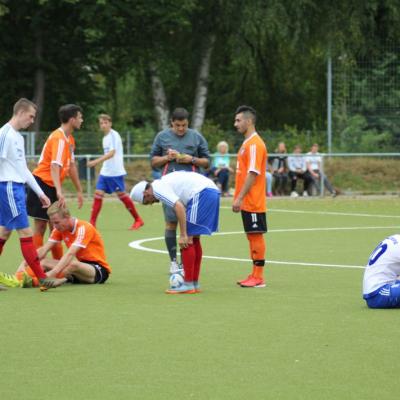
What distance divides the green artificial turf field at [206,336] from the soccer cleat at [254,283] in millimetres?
148

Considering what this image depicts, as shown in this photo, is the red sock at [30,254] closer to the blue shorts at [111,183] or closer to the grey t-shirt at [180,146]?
the grey t-shirt at [180,146]

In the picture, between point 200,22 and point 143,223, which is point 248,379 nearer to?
point 143,223

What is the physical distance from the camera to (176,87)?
45.4 meters

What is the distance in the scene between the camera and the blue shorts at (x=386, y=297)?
32.5 ft

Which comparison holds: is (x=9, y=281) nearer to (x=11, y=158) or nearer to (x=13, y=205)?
(x=13, y=205)

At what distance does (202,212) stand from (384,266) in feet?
7.05

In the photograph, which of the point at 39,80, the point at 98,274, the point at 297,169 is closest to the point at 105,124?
the point at 98,274

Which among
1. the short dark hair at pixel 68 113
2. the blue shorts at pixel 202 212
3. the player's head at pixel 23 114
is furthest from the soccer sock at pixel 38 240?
the blue shorts at pixel 202 212

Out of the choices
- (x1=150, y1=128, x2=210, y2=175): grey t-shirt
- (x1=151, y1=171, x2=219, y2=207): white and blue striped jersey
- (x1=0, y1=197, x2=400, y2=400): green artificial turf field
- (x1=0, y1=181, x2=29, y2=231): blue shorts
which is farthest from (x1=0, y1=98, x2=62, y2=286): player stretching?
(x1=150, y1=128, x2=210, y2=175): grey t-shirt

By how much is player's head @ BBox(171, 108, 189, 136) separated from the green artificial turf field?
1.64 meters

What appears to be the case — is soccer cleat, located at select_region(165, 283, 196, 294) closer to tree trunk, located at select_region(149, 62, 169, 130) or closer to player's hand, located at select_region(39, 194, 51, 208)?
player's hand, located at select_region(39, 194, 51, 208)

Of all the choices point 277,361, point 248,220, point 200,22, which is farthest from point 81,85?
point 277,361

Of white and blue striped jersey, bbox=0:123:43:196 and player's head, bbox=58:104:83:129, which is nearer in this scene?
white and blue striped jersey, bbox=0:123:43:196

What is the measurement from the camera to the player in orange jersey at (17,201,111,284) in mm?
11680
